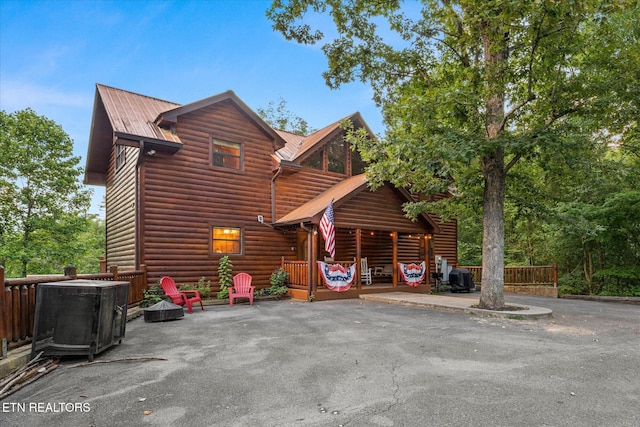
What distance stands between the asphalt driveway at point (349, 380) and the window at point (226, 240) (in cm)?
496

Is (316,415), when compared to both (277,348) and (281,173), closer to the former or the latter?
(277,348)

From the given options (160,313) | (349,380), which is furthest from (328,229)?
(349,380)

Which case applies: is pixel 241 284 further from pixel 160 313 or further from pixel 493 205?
pixel 493 205

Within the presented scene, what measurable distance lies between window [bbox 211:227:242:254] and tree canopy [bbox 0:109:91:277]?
1375cm

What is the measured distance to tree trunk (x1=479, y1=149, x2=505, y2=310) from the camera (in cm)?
880

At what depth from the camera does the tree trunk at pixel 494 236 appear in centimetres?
880

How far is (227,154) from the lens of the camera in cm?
1215

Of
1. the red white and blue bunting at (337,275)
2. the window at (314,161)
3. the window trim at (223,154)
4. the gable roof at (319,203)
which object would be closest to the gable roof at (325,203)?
the gable roof at (319,203)

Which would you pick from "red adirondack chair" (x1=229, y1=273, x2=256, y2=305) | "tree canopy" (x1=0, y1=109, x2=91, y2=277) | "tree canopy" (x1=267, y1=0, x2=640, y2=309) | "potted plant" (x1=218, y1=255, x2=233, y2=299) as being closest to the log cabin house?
"potted plant" (x1=218, y1=255, x2=233, y2=299)

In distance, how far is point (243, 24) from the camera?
32469mm

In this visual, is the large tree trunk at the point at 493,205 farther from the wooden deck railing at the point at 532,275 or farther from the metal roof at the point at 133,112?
the metal roof at the point at 133,112

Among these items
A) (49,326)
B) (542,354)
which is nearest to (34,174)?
(49,326)

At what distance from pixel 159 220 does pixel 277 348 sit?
7001 millimetres

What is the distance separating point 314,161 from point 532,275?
35.0 feet
